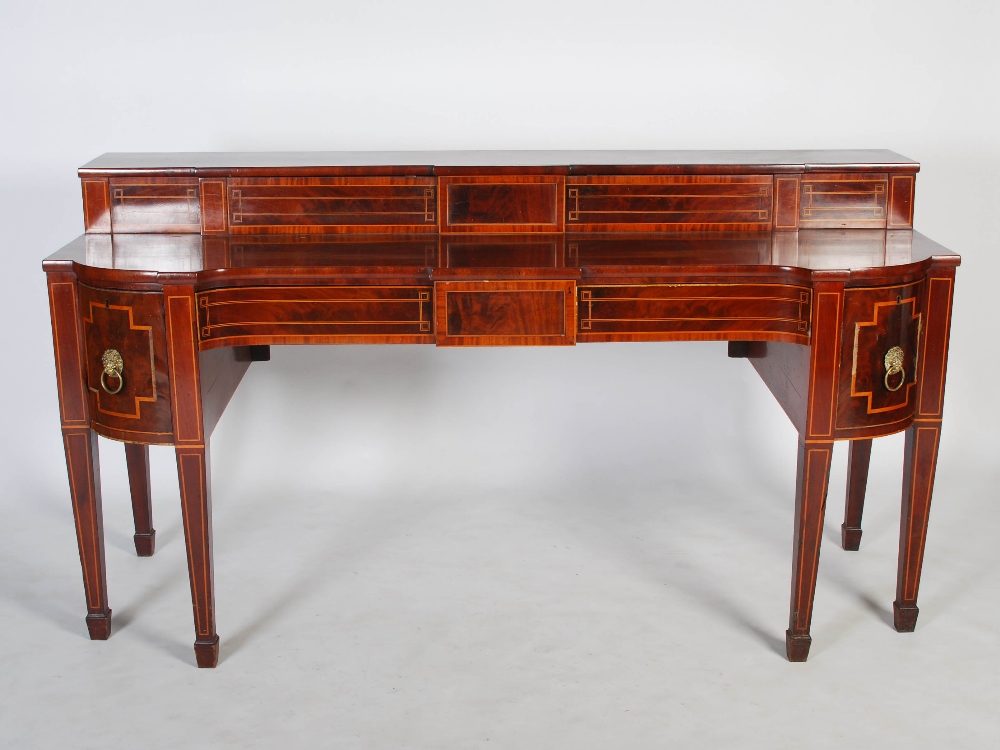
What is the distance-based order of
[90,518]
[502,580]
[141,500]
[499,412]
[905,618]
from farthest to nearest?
[499,412]
[141,500]
[502,580]
[905,618]
[90,518]

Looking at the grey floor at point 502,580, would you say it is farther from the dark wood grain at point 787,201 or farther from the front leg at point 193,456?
the dark wood grain at point 787,201

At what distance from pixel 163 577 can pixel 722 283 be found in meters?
1.97

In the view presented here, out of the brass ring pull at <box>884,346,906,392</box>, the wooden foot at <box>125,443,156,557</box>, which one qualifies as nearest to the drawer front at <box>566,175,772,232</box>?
the brass ring pull at <box>884,346,906,392</box>

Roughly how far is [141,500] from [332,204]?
1197mm

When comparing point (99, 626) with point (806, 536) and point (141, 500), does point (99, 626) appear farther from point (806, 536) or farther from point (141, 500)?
point (806, 536)

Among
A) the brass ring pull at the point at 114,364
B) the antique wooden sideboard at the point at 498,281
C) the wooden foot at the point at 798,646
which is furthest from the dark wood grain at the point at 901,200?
the brass ring pull at the point at 114,364

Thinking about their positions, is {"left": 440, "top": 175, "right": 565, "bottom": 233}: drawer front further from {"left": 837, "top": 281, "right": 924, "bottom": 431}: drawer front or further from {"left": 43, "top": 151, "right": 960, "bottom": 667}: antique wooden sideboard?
{"left": 837, "top": 281, "right": 924, "bottom": 431}: drawer front

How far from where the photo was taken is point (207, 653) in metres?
3.50

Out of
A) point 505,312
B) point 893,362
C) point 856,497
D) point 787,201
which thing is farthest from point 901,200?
point 505,312

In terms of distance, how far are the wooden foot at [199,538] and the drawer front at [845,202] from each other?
1.83 m

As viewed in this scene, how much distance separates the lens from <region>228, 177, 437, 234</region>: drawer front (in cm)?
371

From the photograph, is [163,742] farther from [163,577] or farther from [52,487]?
[52,487]

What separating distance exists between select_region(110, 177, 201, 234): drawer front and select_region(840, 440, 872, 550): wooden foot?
2.19 metres

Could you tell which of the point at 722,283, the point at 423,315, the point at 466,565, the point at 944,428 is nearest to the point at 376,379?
the point at 466,565
